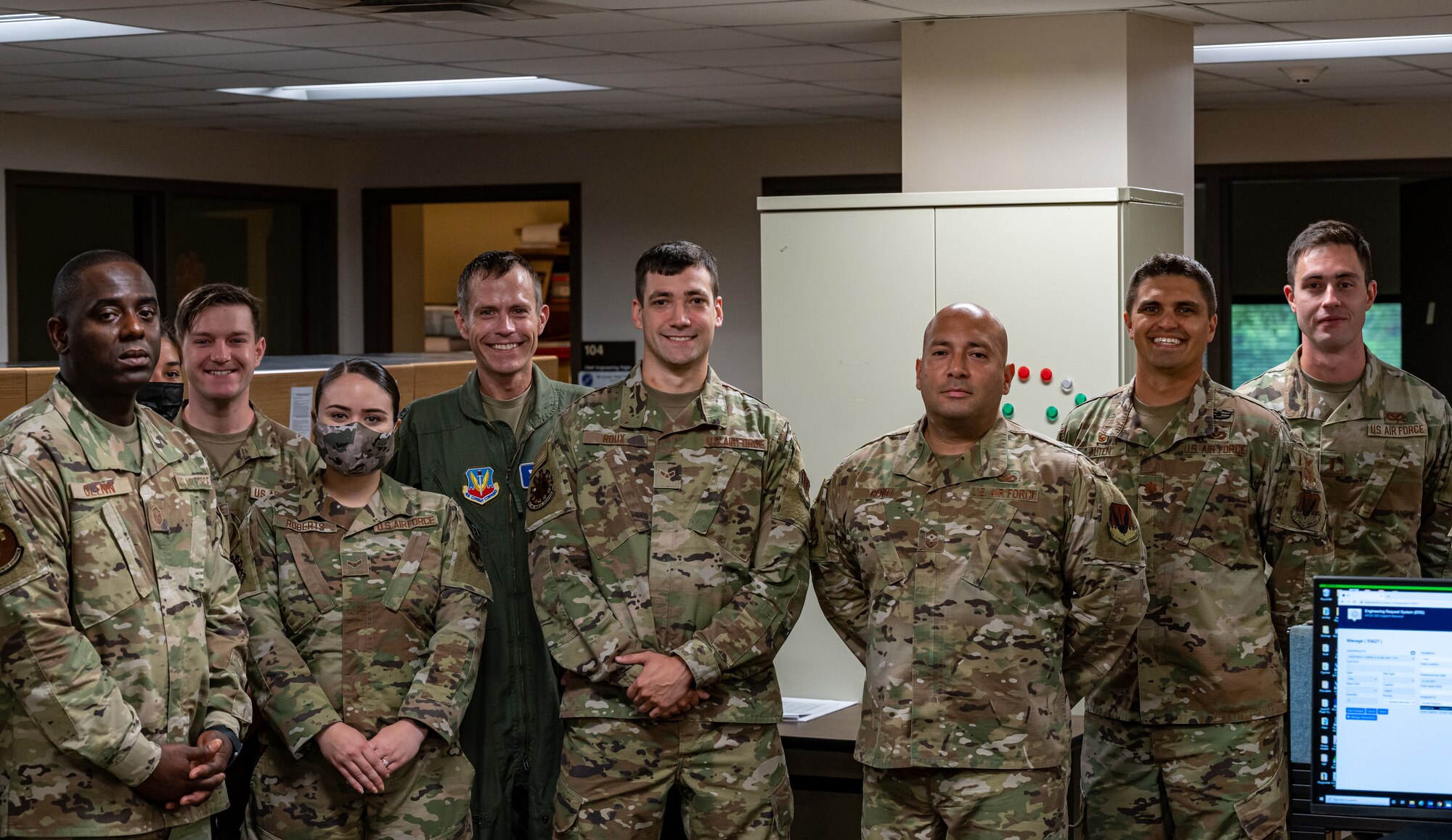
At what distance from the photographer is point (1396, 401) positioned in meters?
3.96

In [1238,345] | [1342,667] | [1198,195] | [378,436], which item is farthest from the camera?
[1238,345]

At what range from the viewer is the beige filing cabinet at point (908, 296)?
14.5 feet

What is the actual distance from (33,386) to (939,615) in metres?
2.38

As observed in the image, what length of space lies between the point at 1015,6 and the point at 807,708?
223 cm

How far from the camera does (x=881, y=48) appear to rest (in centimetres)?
561

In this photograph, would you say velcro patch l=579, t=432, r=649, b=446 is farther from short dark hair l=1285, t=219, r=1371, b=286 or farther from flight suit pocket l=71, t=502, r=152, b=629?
short dark hair l=1285, t=219, r=1371, b=286

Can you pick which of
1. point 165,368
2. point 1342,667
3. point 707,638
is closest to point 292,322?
point 165,368

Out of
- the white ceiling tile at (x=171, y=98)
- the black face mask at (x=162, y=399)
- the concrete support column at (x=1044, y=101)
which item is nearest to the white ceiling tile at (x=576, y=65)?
the concrete support column at (x=1044, y=101)

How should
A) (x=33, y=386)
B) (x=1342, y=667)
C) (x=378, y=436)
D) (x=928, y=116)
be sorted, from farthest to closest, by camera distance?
(x=928, y=116) → (x=33, y=386) → (x=378, y=436) → (x=1342, y=667)

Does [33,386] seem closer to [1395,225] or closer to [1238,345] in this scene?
[1238,345]

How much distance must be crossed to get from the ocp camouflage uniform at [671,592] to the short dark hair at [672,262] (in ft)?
0.72

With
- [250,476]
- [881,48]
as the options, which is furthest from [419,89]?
[250,476]

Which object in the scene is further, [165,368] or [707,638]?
[165,368]

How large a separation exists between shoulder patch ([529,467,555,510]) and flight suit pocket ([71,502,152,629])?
33.1 inches
